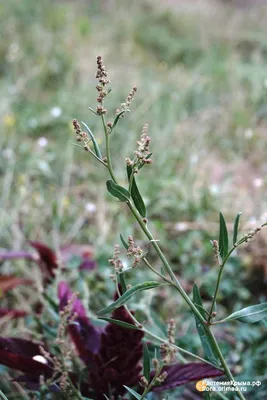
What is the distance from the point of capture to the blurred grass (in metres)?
1.81

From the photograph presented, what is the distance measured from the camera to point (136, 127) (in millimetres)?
2518

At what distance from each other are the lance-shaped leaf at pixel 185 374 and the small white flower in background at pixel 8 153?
4.52 ft

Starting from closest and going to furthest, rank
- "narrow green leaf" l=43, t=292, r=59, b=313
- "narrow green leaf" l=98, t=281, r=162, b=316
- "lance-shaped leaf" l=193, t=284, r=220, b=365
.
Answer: "narrow green leaf" l=98, t=281, r=162, b=316 → "lance-shaped leaf" l=193, t=284, r=220, b=365 → "narrow green leaf" l=43, t=292, r=59, b=313

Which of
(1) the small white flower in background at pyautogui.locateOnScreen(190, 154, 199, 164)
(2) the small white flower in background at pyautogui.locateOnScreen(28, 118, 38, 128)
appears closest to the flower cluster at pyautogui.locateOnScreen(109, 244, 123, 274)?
(1) the small white flower in background at pyautogui.locateOnScreen(190, 154, 199, 164)

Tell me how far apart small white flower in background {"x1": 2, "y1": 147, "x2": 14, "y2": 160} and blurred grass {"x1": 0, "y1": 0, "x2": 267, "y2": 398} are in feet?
0.04

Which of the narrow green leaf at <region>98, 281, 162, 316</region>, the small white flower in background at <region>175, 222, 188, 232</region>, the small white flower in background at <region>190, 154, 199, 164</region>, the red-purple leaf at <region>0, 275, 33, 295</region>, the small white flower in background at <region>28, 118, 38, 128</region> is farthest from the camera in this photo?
the small white flower in background at <region>28, 118, 38, 128</region>

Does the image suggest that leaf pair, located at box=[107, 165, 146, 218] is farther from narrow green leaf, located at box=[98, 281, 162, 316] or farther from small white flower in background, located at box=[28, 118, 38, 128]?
small white flower in background, located at box=[28, 118, 38, 128]

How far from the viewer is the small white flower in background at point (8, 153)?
6.68ft

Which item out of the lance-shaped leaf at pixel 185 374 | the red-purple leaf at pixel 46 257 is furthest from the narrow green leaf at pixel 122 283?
the red-purple leaf at pixel 46 257

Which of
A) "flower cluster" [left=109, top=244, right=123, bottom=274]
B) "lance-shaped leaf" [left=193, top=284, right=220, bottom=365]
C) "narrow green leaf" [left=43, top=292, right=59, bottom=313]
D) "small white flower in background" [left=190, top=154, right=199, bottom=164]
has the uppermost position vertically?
"small white flower in background" [left=190, top=154, right=199, bottom=164]

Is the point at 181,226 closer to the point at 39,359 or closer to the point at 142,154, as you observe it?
the point at 39,359

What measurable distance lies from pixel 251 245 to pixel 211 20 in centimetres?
373

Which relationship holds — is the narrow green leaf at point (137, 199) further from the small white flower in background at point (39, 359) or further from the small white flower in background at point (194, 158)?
the small white flower in background at point (194, 158)

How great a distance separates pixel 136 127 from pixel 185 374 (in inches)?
70.8
